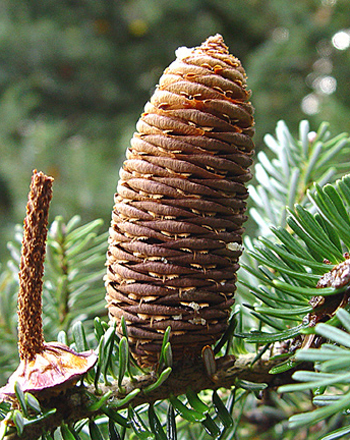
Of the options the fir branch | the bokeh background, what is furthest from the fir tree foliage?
the bokeh background

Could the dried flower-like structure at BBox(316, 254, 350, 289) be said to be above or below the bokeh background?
below

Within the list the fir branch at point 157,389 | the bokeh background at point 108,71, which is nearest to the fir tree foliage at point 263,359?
the fir branch at point 157,389

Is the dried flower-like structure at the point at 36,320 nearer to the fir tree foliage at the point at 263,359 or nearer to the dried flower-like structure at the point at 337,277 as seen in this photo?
the fir tree foliage at the point at 263,359

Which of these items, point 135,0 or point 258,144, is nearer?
point 258,144

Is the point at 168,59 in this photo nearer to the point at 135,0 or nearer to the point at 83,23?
the point at 135,0

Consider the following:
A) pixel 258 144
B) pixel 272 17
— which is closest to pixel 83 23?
pixel 272 17

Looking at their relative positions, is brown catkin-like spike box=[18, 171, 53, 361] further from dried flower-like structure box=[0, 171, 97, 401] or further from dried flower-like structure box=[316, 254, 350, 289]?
dried flower-like structure box=[316, 254, 350, 289]
